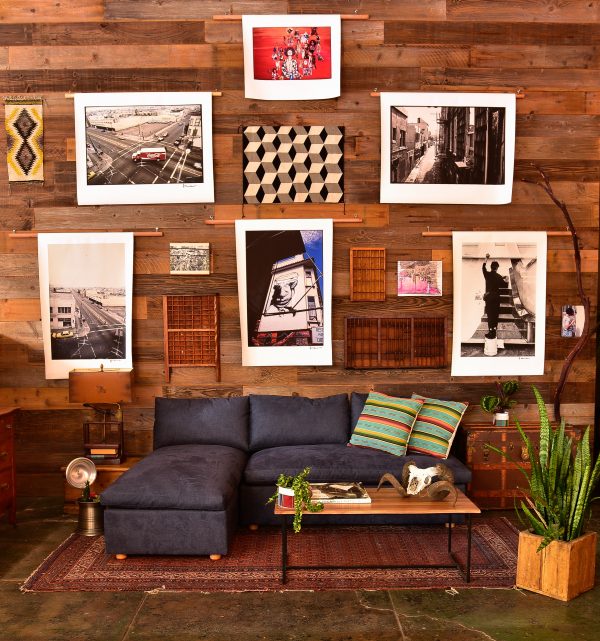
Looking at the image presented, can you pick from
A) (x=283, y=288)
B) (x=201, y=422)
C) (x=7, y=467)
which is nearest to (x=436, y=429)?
(x=283, y=288)

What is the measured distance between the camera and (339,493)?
456cm

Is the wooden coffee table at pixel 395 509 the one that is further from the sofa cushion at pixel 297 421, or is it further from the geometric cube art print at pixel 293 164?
the geometric cube art print at pixel 293 164

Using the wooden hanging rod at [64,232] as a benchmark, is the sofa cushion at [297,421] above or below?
below

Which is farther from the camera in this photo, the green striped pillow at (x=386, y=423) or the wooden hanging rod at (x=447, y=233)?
the wooden hanging rod at (x=447, y=233)

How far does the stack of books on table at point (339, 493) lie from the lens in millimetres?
4465

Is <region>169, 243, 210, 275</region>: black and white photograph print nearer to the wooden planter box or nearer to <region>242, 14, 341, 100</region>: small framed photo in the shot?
<region>242, 14, 341, 100</region>: small framed photo

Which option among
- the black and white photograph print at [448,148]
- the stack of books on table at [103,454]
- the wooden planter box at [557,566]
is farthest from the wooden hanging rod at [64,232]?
the wooden planter box at [557,566]

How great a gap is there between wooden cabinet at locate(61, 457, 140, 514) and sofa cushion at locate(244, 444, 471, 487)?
105 centimetres

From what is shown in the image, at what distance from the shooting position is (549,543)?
409cm

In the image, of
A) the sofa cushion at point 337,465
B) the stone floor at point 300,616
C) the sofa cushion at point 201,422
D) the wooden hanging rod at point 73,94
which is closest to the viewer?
the stone floor at point 300,616

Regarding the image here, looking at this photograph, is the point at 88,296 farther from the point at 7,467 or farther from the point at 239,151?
the point at 239,151

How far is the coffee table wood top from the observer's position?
14.1 ft

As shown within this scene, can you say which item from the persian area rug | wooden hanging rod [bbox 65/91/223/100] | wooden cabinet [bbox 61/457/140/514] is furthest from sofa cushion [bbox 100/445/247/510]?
→ wooden hanging rod [bbox 65/91/223/100]

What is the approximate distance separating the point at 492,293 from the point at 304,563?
9.43 ft
